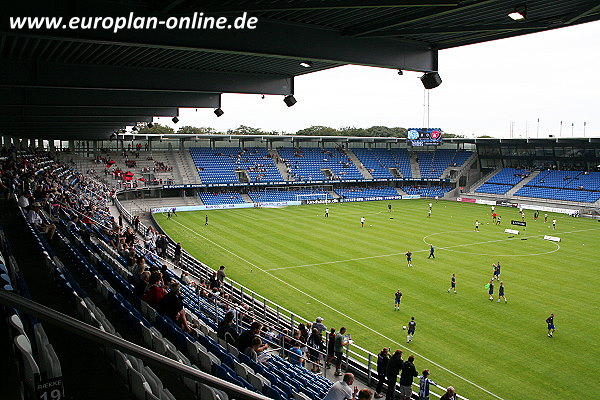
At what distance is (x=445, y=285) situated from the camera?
25359 millimetres

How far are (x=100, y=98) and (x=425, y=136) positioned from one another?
6514 cm

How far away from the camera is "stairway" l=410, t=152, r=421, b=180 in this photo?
8006 centimetres

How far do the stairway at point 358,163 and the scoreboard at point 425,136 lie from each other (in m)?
8.52

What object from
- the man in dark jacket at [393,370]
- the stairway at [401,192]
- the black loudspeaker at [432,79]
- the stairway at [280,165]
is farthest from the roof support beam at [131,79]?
the stairway at [401,192]

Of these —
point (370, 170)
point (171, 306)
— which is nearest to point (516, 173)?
point (370, 170)

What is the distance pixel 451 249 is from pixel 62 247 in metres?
27.8

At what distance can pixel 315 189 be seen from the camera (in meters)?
71.4

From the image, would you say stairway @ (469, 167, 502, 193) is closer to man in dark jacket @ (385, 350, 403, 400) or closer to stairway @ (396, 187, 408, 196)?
stairway @ (396, 187, 408, 196)

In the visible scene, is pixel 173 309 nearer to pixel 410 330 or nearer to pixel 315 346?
pixel 315 346

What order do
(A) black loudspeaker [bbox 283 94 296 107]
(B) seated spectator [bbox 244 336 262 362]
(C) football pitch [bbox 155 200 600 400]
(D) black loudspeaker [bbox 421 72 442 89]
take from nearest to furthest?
1. (B) seated spectator [bbox 244 336 262 362]
2. (D) black loudspeaker [bbox 421 72 442 89]
3. (A) black loudspeaker [bbox 283 94 296 107]
4. (C) football pitch [bbox 155 200 600 400]

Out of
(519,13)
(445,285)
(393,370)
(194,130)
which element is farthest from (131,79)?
(194,130)

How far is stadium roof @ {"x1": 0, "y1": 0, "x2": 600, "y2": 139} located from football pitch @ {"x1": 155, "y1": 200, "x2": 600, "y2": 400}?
1075 centimetres

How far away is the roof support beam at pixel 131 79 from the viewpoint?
10836 millimetres

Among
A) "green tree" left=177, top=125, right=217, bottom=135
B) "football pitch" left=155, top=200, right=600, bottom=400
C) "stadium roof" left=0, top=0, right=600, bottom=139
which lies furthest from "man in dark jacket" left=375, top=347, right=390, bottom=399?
"green tree" left=177, top=125, right=217, bottom=135
